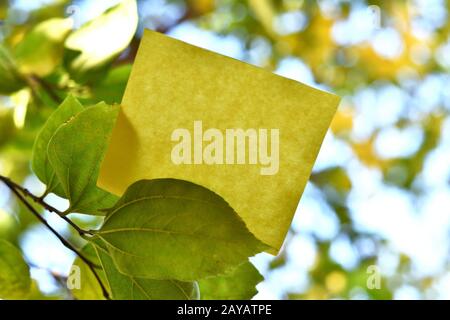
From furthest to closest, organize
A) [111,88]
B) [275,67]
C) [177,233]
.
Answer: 1. [275,67]
2. [111,88]
3. [177,233]

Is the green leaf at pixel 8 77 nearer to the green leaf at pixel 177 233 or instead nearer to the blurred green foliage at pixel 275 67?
the blurred green foliage at pixel 275 67

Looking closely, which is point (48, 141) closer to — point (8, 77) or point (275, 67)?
point (8, 77)

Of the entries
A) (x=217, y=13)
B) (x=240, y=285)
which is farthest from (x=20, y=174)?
(x=240, y=285)

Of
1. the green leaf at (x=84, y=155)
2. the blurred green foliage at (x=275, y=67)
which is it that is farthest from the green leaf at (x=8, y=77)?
the green leaf at (x=84, y=155)

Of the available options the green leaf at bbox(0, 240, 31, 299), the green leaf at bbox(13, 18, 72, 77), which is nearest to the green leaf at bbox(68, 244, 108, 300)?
the green leaf at bbox(0, 240, 31, 299)

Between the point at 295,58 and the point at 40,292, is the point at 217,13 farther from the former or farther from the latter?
the point at 40,292

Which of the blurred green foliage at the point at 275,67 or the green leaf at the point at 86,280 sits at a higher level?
the blurred green foliage at the point at 275,67

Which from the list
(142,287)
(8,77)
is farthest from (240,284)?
(8,77)
